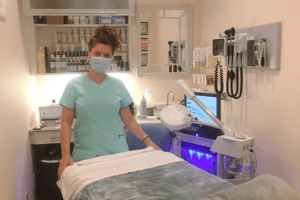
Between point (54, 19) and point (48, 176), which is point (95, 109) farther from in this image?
point (54, 19)

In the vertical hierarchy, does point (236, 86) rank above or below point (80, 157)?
above

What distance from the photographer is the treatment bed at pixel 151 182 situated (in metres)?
1.06

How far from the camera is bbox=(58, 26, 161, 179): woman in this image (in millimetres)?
1796

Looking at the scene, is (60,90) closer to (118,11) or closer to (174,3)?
(118,11)

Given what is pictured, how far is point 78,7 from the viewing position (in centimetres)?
296

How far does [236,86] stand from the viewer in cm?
247

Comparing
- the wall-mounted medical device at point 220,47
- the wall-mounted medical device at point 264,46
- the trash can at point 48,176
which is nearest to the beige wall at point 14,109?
the trash can at point 48,176

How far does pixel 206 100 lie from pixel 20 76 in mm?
1579

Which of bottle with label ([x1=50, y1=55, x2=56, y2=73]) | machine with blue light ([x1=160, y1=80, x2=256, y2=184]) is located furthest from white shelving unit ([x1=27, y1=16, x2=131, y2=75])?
machine with blue light ([x1=160, y1=80, x2=256, y2=184])

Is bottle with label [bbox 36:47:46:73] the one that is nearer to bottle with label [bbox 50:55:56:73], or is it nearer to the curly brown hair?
bottle with label [bbox 50:55:56:73]

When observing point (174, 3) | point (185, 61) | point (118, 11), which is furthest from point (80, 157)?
point (174, 3)

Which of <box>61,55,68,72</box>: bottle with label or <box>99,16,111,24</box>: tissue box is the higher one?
<box>99,16,111,24</box>: tissue box

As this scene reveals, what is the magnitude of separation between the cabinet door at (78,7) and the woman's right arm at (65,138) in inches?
57.9

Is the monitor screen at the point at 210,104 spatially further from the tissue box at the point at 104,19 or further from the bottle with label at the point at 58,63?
the bottle with label at the point at 58,63
